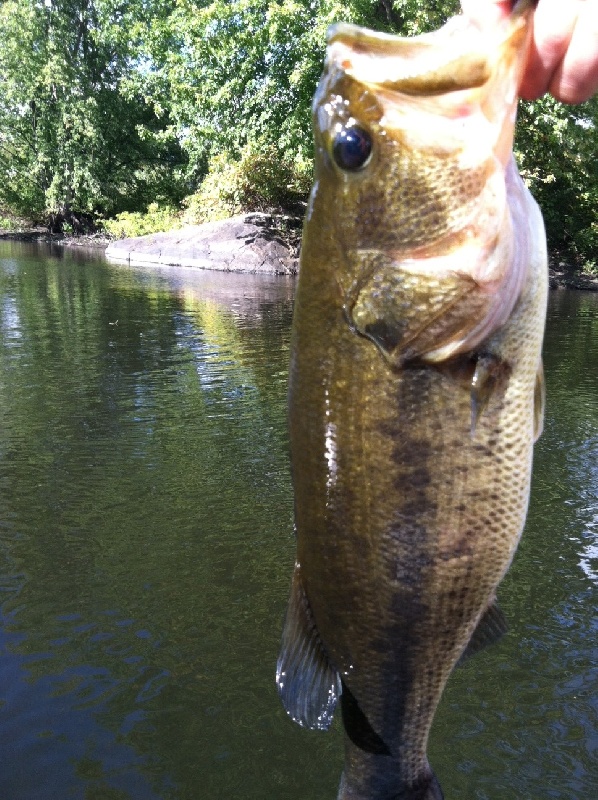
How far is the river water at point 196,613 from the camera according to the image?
4.05 meters

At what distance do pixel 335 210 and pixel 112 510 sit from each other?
5.32 metres

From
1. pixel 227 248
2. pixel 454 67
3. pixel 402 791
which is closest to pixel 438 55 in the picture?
pixel 454 67

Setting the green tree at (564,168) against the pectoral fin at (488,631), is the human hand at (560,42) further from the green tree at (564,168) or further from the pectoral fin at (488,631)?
the green tree at (564,168)

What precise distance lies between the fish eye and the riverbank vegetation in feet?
72.4

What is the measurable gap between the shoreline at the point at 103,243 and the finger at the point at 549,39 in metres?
25.1

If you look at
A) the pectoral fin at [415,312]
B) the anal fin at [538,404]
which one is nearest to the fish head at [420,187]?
the pectoral fin at [415,312]

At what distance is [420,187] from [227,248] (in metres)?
27.8

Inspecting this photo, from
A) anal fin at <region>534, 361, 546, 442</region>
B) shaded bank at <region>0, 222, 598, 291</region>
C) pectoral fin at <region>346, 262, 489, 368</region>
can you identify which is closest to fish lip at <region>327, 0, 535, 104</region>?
pectoral fin at <region>346, 262, 489, 368</region>

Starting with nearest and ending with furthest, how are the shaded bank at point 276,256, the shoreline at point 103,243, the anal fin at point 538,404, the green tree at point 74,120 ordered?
1. the anal fin at point 538,404
2. the shoreline at point 103,243
3. the shaded bank at point 276,256
4. the green tree at point 74,120

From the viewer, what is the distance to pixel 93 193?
4453 cm

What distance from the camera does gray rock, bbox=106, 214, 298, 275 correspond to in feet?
92.1

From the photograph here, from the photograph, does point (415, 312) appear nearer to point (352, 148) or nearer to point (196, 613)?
point (352, 148)

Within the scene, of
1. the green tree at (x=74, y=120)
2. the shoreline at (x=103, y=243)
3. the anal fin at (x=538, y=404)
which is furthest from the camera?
the green tree at (x=74, y=120)

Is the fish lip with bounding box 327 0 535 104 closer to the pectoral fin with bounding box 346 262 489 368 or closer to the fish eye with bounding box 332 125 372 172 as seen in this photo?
the fish eye with bounding box 332 125 372 172
